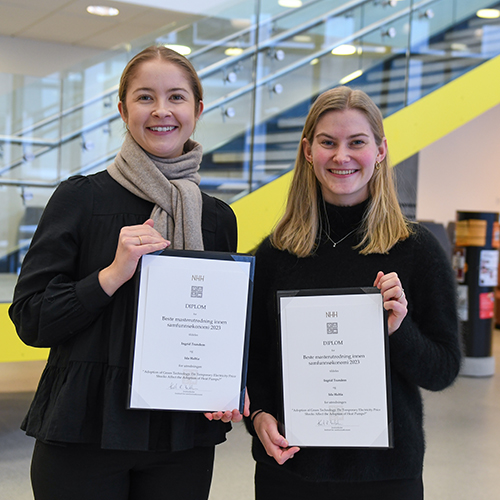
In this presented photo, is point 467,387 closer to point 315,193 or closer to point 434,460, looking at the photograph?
point 434,460

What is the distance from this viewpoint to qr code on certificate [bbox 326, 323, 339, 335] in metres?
1.49

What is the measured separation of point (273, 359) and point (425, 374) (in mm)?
386

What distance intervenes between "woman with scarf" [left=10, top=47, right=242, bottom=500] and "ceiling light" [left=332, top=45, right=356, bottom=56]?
396 centimetres

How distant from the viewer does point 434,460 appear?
4.02 m

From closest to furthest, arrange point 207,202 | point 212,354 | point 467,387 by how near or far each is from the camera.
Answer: point 212,354 < point 207,202 < point 467,387

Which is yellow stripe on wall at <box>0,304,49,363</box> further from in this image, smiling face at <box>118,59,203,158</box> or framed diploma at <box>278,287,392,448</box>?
framed diploma at <box>278,287,392,448</box>

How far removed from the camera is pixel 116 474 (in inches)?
58.4

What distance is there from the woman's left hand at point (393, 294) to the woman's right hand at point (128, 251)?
49 centimetres

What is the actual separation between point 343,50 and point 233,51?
1002 mm

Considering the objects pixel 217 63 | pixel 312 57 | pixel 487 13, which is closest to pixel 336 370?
pixel 217 63

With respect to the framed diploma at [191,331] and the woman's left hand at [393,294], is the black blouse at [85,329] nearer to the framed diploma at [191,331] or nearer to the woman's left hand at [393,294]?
the framed diploma at [191,331]

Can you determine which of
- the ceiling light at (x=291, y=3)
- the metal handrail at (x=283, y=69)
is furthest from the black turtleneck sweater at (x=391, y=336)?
the ceiling light at (x=291, y=3)

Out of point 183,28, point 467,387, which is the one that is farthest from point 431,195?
point 183,28

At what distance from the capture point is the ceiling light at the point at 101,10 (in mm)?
8039
